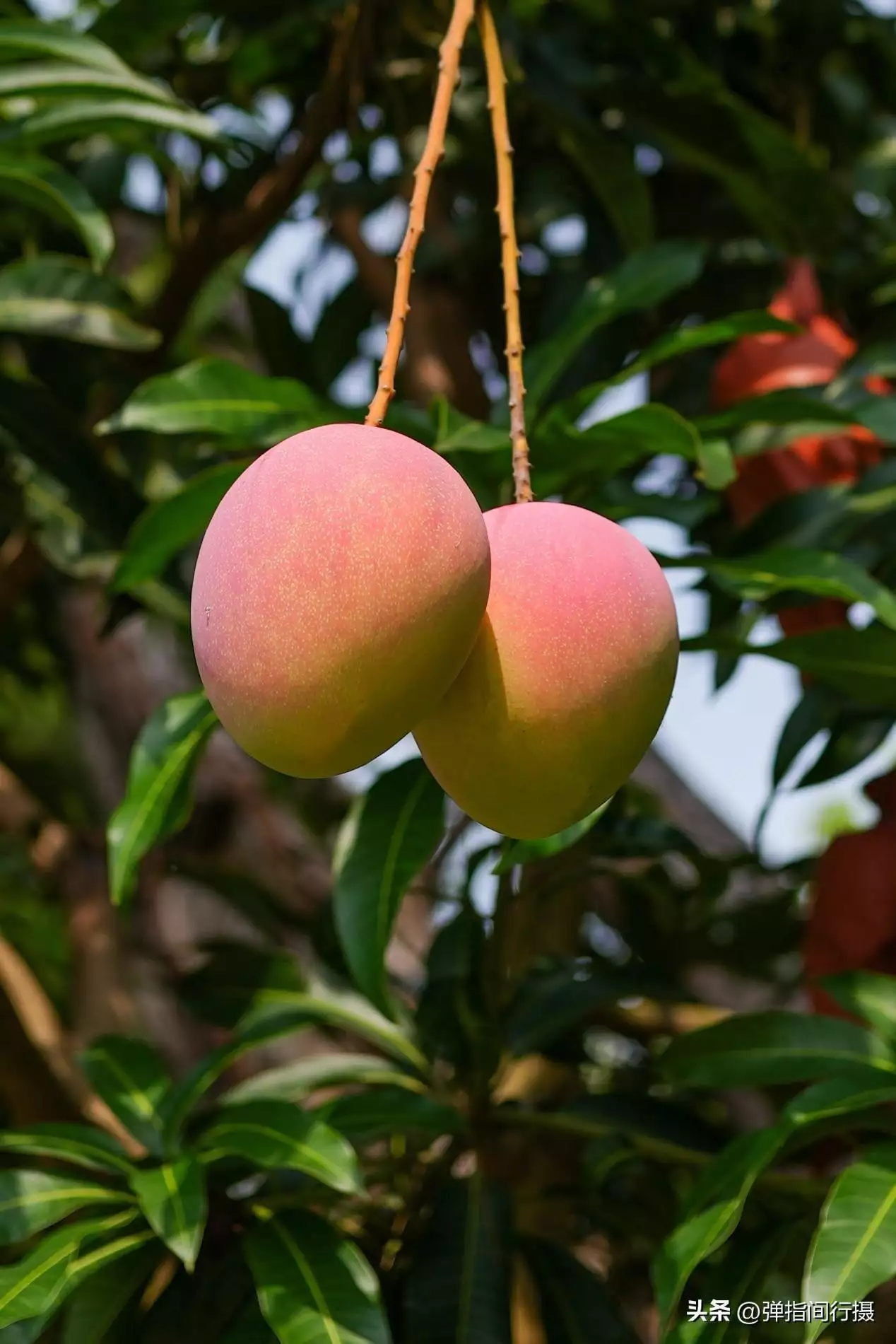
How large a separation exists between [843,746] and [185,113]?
0.57 m

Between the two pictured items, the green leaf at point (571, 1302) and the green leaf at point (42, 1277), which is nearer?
the green leaf at point (42, 1277)

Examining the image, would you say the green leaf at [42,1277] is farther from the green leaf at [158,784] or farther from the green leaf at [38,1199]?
the green leaf at [158,784]

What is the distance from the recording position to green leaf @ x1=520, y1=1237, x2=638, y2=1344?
0.81 m

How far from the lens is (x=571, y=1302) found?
0.83 metres

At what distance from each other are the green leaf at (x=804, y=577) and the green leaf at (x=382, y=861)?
199 millimetres

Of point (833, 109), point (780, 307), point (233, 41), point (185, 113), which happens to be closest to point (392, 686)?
point (185, 113)

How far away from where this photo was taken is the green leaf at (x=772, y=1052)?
0.75m

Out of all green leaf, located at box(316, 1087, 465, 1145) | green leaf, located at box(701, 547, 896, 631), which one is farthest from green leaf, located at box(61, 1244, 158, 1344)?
green leaf, located at box(701, 547, 896, 631)

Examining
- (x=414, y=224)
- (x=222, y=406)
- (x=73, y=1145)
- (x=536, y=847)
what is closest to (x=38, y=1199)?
(x=73, y=1145)

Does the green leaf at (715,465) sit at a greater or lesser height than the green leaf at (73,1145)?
greater

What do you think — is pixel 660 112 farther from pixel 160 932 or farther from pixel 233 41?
pixel 160 932

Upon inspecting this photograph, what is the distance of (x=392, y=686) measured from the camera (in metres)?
0.42

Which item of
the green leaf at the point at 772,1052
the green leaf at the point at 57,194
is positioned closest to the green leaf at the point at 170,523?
the green leaf at the point at 57,194

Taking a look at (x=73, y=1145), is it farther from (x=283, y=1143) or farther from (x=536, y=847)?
(x=536, y=847)
